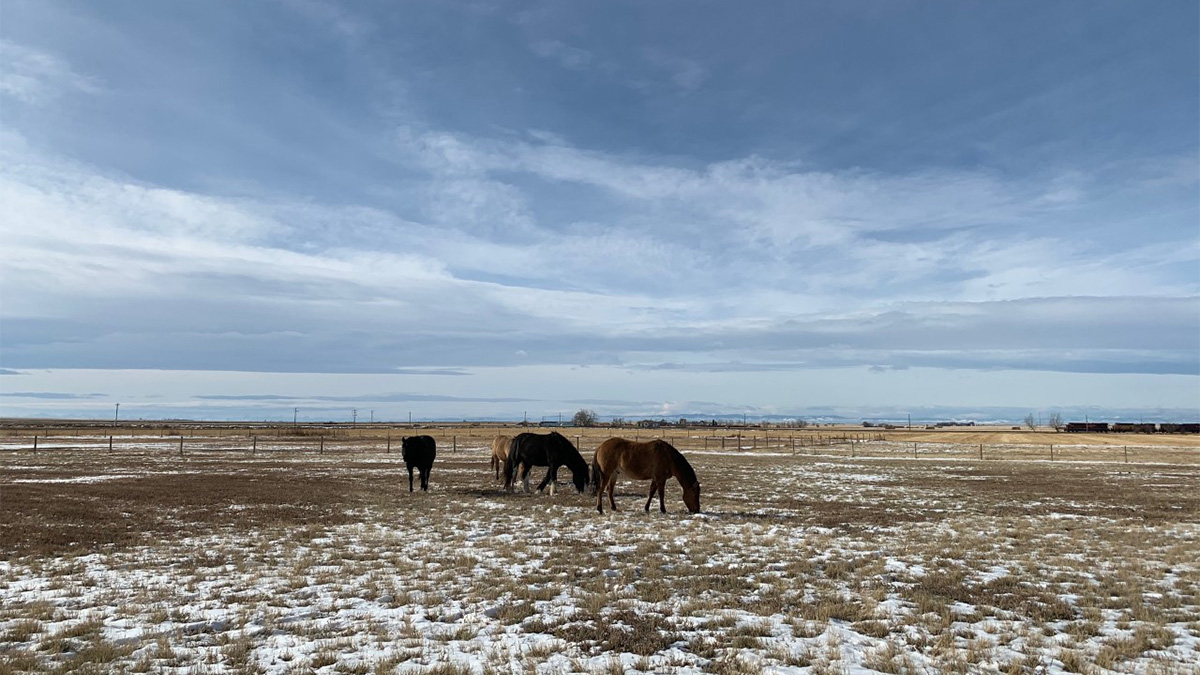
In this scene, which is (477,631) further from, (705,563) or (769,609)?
(705,563)

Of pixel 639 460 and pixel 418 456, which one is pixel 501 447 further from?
A: pixel 639 460

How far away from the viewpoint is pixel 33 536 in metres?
11.9

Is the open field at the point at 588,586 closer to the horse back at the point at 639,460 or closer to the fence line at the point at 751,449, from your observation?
the horse back at the point at 639,460

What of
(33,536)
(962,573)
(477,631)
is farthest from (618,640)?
(33,536)

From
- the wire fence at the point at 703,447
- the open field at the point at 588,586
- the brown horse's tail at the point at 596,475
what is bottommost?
the wire fence at the point at 703,447

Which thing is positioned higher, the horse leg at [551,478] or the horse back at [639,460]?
the horse back at [639,460]

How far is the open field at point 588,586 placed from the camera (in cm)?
615

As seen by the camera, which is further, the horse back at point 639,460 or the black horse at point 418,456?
the black horse at point 418,456

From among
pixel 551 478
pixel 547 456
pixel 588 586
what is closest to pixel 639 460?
pixel 547 456

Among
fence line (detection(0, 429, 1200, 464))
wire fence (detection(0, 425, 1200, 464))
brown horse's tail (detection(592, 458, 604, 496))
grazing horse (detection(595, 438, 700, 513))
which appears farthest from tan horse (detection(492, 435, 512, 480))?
fence line (detection(0, 429, 1200, 464))

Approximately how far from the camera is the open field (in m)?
6.15

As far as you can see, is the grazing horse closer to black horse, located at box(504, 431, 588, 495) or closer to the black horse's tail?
black horse, located at box(504, 431, 588, 495)

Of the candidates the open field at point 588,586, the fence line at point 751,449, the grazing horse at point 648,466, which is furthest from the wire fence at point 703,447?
the open field at point 588,586

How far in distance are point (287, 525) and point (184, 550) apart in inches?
112
